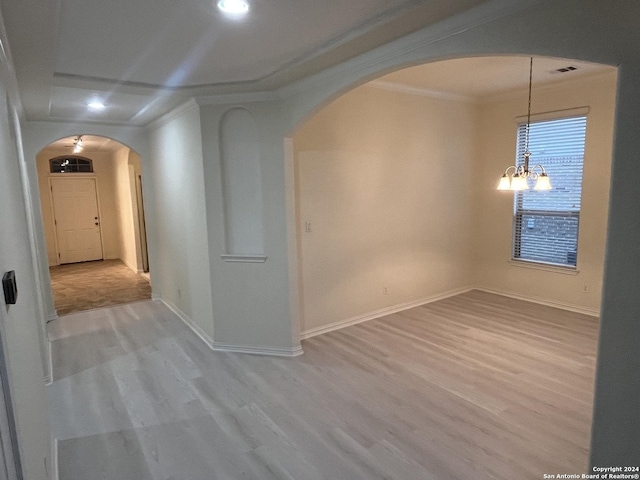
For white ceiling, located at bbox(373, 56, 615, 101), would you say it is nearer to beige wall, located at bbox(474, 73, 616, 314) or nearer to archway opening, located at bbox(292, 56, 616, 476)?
archway opening, located at bbox(292, 56, 616, 476)

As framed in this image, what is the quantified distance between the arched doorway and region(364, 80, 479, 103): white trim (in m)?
5.10

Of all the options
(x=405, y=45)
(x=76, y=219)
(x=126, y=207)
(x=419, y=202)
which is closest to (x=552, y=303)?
(x=419, y=202)

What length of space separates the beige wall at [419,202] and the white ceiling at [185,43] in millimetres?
919

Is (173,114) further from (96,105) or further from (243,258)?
(243,258)

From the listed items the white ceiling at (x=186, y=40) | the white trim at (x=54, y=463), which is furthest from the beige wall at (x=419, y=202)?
the white trim at (x=54, y=463)

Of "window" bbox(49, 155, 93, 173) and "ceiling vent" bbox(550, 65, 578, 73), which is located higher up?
"ceiling vent" bbox(550, 65, 578, 73)

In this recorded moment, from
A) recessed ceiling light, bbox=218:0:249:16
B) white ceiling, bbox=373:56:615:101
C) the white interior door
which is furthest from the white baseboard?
the white interior door

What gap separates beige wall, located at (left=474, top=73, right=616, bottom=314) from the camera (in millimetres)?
4441

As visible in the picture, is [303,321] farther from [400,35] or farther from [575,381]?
[400,35]

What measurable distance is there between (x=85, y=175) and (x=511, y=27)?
9.67 meters

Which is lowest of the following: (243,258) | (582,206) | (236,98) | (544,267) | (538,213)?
(544,267)

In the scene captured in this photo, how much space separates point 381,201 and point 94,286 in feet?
17.9

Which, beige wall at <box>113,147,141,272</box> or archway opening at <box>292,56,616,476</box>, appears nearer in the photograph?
archway opening at <box>292,56,616,476</box>

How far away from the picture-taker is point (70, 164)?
8867 mm
